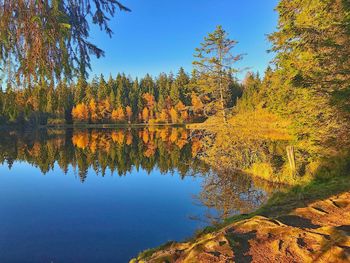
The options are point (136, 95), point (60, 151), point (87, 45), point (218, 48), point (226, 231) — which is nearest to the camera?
point (87, 45)

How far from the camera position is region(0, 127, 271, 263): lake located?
28.6ft

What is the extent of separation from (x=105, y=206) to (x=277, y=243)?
940cm

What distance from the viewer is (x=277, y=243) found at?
16.0 feet

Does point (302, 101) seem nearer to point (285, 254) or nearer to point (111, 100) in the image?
point (285, 254)

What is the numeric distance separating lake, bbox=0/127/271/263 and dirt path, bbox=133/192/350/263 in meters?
3.77

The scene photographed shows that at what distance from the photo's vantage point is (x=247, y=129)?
14609 mm

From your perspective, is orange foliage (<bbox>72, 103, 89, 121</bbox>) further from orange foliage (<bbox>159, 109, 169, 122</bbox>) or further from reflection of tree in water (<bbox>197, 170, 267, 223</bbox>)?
reflection of tree in water (<bbox>197, 170, 267, 223</bbox>)

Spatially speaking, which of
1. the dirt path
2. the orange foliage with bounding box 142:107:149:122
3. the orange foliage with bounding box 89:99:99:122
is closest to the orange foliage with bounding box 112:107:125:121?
the orange foliage with bounding box 89:99:99:122

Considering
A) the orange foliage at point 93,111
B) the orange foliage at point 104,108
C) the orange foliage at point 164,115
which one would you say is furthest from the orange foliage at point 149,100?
the orange foliage at point 93,111

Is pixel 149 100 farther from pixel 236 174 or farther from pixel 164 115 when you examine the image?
pixel 236 174

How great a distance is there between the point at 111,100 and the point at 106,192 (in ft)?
227

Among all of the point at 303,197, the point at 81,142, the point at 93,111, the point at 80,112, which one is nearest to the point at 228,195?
the point at 303,197

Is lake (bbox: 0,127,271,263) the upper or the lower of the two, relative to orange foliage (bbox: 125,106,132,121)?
lower

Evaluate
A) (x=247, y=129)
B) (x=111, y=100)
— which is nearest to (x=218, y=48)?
(x=247, y=129)
